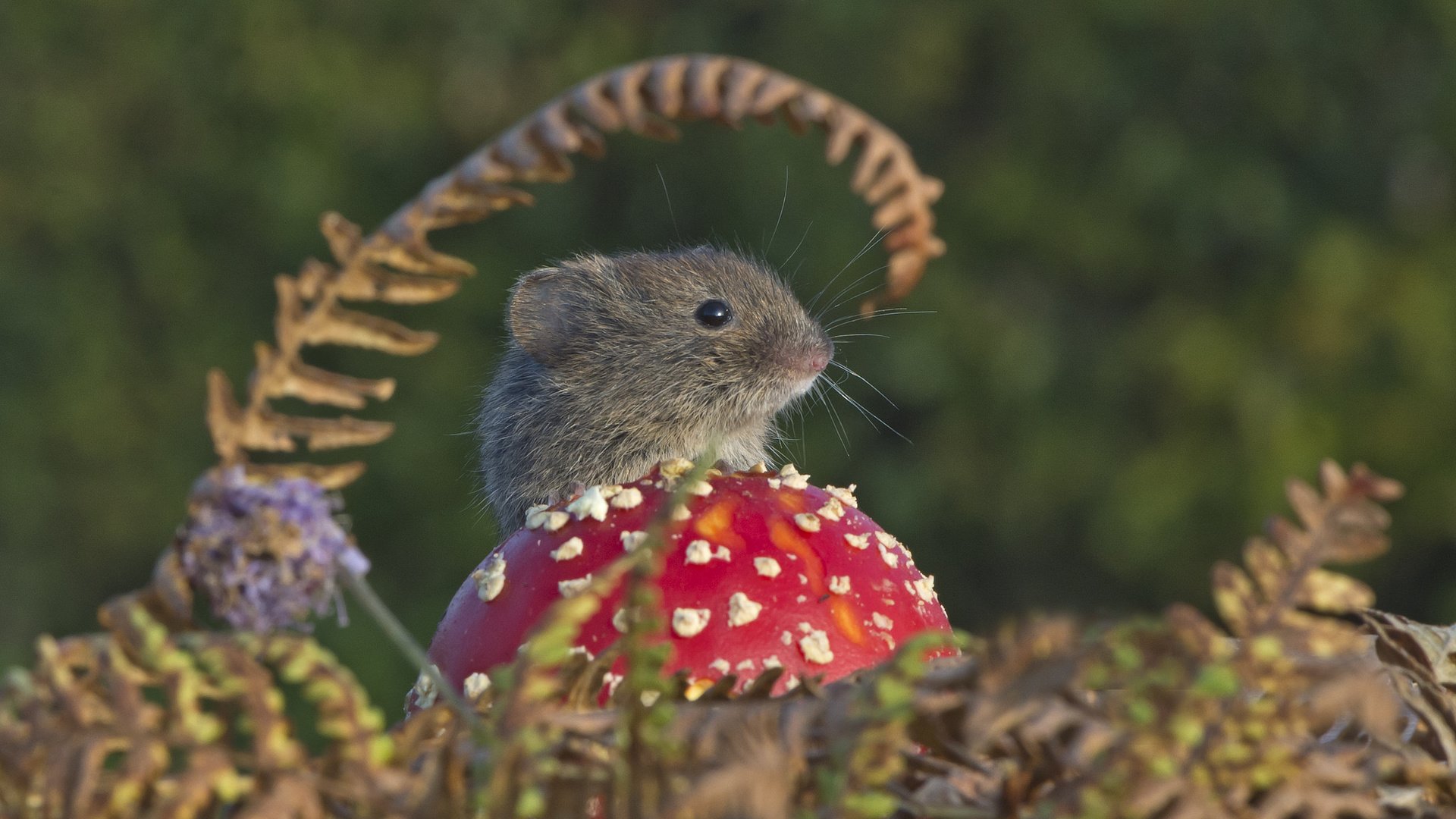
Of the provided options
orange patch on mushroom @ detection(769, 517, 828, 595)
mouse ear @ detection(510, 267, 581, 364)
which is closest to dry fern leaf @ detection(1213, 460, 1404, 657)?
orange patch on mushroom @ detection(769, 517, 828, 595)

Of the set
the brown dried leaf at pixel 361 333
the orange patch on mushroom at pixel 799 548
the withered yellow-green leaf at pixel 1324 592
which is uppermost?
the brown dried leaf at pixel 361 333

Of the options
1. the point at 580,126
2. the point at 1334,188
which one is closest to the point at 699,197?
the point at 1334,188

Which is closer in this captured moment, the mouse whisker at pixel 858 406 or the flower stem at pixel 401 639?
the flower stem at pixel 401 639

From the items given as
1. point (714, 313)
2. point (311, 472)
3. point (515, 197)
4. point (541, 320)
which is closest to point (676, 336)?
point (714, 313)

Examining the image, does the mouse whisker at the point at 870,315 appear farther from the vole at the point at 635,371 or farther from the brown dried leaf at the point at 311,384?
the brown dried leaf at the point at 311,384

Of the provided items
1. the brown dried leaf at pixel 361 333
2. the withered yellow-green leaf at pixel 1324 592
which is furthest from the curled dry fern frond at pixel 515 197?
the withered yellow-green leaf at pixel 1324 592

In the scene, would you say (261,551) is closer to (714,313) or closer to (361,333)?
(361,333)

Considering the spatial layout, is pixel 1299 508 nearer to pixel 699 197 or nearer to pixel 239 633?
pixel 239 633

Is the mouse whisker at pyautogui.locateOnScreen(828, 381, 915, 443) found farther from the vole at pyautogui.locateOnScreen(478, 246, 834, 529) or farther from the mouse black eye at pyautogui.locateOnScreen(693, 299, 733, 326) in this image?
the mouse black eye at pyautogui.locateOnScreen(693, 299, 733, 326)
